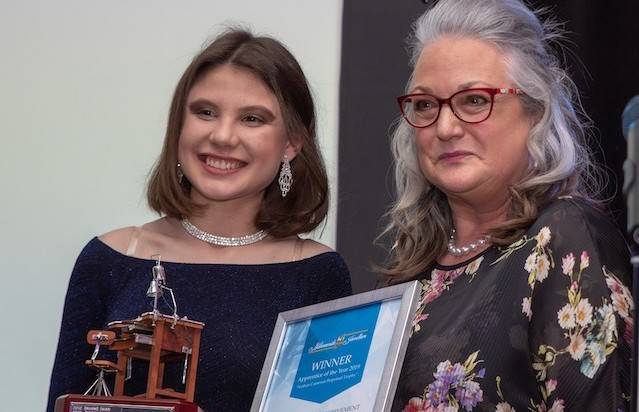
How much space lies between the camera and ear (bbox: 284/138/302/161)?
2.81 m

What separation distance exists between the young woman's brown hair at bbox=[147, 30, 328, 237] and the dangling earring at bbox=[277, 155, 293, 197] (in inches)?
1.0

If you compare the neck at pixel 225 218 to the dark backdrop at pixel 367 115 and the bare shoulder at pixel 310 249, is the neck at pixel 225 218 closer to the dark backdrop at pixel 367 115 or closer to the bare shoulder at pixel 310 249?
the bare shoulder at pixel 310 249

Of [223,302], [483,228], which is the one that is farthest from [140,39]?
[483,228]

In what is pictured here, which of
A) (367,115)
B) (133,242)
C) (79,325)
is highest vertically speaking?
(367,115)

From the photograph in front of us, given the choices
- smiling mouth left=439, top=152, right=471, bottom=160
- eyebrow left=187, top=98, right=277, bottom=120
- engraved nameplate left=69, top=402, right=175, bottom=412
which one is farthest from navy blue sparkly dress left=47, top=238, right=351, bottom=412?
smiling mouth left=439, top=152, right=471, bottom=160

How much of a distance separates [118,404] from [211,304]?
1.95 ft

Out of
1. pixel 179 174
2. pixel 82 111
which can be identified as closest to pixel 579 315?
pixel 179 174

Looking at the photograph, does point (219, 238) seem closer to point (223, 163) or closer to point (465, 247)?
point (223, 163)

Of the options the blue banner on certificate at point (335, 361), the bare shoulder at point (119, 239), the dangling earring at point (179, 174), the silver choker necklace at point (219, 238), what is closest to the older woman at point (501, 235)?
the blue banner on certificate at point (335, 361)

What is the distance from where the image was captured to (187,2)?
355cm

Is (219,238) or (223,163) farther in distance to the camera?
(219,238)

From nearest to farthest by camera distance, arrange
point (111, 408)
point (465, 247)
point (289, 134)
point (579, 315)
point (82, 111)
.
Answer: point (579, 315) → point (111, 408) → point (465, 247) → point (289, 134) → point (82, 111)

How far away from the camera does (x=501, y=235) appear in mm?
2256

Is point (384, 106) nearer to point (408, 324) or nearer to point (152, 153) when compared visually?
point (152, 153)
